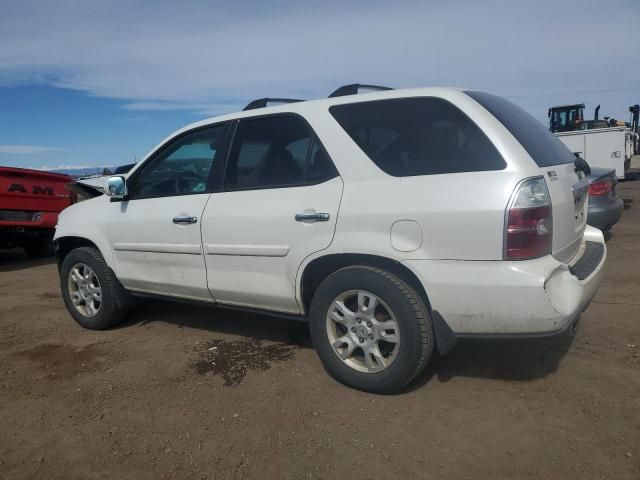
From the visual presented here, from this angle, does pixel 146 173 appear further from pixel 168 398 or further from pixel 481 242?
pixel 481 242

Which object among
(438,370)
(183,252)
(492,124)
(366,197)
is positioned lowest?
(438,370)

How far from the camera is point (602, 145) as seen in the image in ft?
48.9

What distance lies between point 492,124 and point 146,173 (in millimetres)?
2724

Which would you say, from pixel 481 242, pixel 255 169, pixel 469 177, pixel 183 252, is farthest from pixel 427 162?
pixel 183 252

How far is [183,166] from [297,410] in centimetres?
209

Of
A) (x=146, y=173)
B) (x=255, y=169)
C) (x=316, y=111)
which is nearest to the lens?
(x=316, y=111)

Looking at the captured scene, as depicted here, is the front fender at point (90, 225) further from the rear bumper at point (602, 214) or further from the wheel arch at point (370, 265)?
the rear bumper at point (602, 214)

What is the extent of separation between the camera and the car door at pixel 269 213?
317 cm

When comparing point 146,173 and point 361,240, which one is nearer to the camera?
point 361,240

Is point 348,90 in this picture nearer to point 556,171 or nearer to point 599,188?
point 556,171

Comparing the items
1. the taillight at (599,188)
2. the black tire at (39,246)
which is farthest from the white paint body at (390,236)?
the black tire at (39,246)

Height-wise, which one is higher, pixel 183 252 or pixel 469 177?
pixel 469 177

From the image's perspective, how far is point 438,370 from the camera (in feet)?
11.3

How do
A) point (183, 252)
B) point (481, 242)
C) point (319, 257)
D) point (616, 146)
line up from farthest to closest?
point (616, 146)
point (183, 252)
point (319, 257)
point (481, 242)
